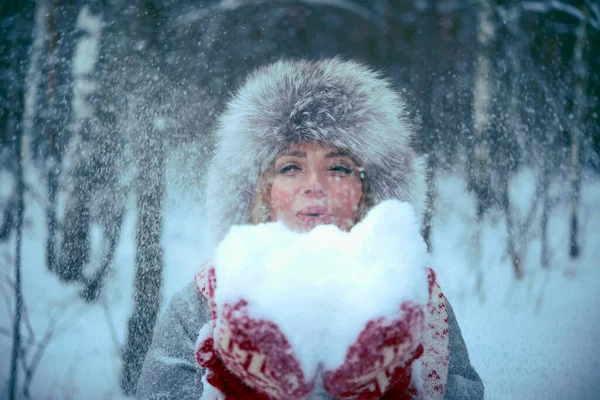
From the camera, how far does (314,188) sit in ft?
1.83

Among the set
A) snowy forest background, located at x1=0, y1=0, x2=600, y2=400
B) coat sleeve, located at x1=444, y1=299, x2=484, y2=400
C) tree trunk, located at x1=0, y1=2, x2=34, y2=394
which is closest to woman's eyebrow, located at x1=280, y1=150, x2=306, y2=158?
coat sleeve, located at x1=444, y1=299, x2=484, y2=400

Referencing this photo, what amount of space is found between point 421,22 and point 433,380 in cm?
107

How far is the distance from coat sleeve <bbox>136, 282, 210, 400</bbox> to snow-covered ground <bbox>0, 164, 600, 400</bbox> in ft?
1.52

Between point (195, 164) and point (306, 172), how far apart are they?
2.54 feet

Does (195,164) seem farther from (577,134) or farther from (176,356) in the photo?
(577,134)

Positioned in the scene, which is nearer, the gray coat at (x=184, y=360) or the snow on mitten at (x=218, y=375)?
the snow on mitten at (x=218, y=375)

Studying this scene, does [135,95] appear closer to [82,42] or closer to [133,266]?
[82,42]

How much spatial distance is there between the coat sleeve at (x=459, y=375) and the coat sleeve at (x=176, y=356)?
1.54 ft

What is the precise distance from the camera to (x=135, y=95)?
1.20m

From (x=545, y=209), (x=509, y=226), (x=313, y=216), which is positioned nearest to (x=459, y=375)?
(x=313, y=216)

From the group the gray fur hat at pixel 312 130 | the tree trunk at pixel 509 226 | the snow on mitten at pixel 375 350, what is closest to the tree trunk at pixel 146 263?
the gray fur hat at pixel 312 130

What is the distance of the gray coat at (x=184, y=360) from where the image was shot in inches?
23.6

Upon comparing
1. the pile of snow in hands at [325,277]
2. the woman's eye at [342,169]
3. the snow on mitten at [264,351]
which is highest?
the woman's eye at [342,169]

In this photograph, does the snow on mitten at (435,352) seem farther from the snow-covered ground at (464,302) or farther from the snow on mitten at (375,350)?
the snow-covered ground at (464,302)
